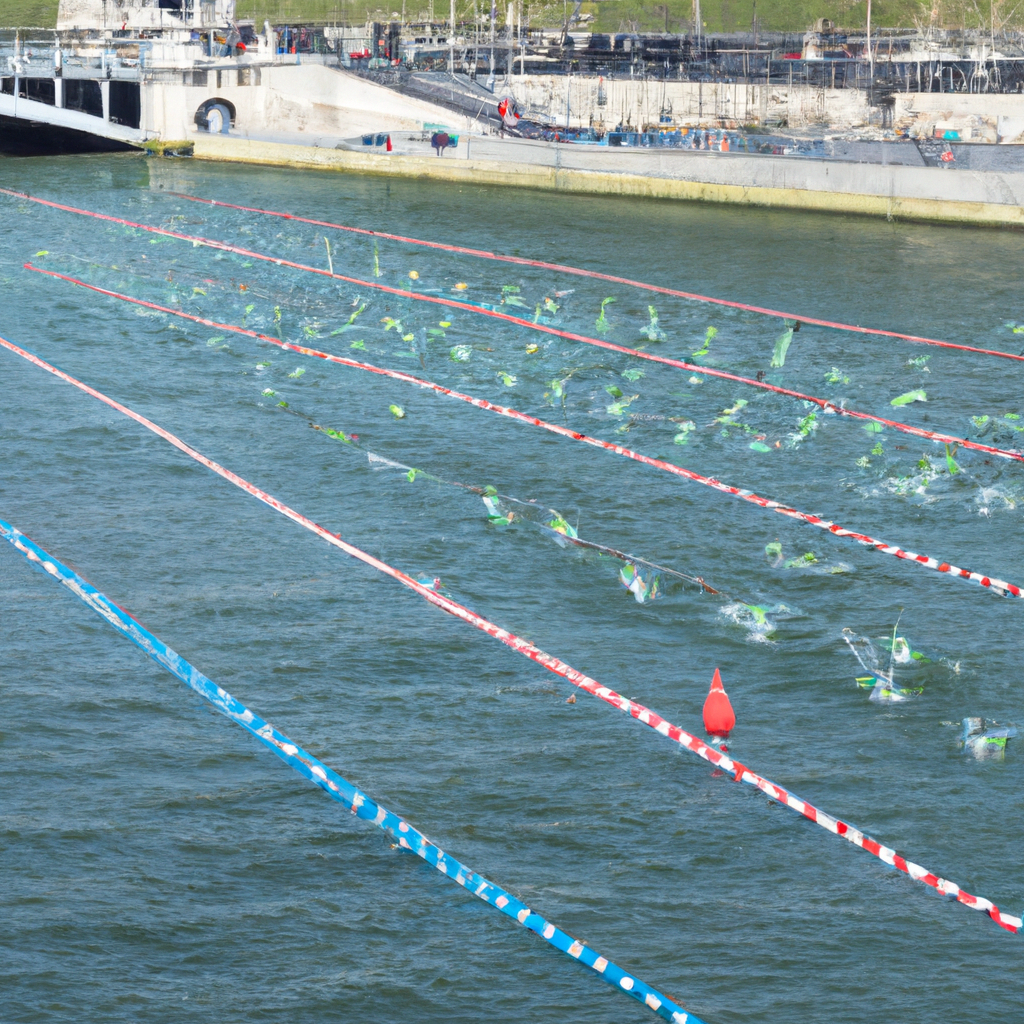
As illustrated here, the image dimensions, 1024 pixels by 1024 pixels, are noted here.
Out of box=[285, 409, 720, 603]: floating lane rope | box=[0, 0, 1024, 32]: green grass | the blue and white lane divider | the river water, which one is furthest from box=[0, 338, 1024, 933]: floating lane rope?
box=[0, 0, 1024, 32]: green grass

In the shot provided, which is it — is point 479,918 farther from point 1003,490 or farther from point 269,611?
point 1003,490

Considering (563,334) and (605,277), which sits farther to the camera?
(605,277)

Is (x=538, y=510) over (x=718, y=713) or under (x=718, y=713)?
over

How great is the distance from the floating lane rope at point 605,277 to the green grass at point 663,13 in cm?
7015

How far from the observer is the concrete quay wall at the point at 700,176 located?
1984 inches

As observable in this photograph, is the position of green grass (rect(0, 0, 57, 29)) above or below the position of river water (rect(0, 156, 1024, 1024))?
above

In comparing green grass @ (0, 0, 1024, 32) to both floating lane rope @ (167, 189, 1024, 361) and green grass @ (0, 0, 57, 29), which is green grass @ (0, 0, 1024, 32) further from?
floating lane rope @ (167, 189, 1024, 361)

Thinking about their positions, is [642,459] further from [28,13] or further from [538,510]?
[28,13]

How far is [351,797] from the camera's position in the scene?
12555 millimetres

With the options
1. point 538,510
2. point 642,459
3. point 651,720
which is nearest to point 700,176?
point 642,459

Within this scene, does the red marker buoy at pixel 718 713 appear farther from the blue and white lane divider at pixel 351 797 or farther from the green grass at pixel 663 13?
the green grass at pixel 663 13

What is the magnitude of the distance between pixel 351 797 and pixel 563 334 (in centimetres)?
2098

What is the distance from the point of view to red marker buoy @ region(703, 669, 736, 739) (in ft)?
44.6

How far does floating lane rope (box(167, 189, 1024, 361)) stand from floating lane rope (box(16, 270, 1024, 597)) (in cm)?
1190
